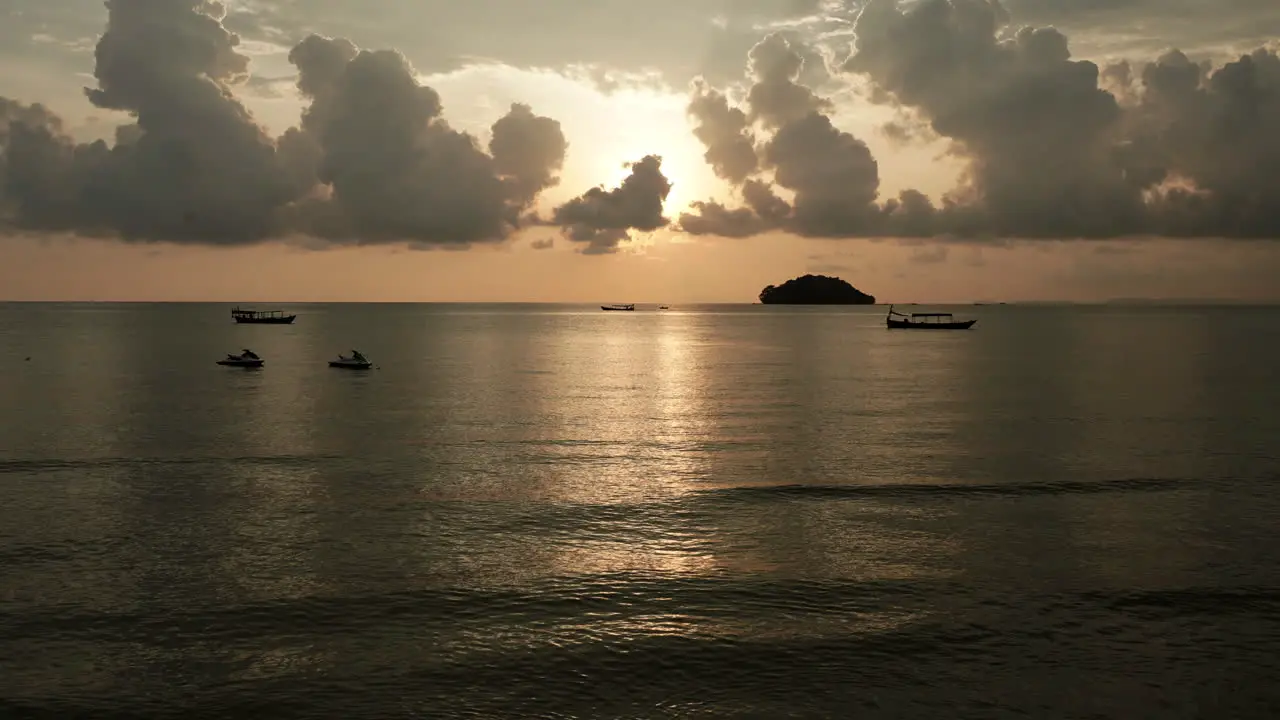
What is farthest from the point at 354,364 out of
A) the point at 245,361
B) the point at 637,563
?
the point at 637,563

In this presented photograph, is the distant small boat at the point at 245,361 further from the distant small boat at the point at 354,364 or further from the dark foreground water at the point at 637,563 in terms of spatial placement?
the dark foreground water at the point at 637,563

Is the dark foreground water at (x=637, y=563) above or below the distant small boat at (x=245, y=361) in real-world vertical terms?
below

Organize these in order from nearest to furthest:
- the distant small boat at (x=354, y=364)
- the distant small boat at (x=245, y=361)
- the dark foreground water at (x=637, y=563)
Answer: the dark foreground water at (x=637, y=563), the distant small boat at (x=354, y=364), the distant small boat at (x=245, y=361)

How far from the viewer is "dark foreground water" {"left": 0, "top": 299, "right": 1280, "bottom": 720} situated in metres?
Answer: 22.0

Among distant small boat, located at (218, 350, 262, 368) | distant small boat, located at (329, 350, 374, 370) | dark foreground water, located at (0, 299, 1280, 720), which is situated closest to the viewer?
dark foreground water, located at (0, 299, 1280, 720)

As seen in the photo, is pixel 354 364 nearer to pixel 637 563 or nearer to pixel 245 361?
pixel 245 361

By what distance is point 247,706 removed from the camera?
2094 centimetres

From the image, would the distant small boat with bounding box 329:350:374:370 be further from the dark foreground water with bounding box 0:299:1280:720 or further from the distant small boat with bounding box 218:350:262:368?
the dark foreground water with bounding box 0:299:1280:720

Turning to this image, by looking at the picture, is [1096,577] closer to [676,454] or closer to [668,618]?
[668,618]

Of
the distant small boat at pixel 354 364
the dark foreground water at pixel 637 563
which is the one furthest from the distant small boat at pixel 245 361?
the dark foreground water at pixel 637 563

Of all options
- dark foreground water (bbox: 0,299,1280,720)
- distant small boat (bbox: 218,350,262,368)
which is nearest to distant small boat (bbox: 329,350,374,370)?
distant small boat (bbox: 218,350,262,368)

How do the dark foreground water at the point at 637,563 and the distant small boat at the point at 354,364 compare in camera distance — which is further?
the distant small boat at the point at 354,364

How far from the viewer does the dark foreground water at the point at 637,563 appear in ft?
72.1

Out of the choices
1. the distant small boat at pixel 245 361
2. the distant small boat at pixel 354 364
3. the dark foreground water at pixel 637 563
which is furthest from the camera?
the distant small boat at pixel 245 361
